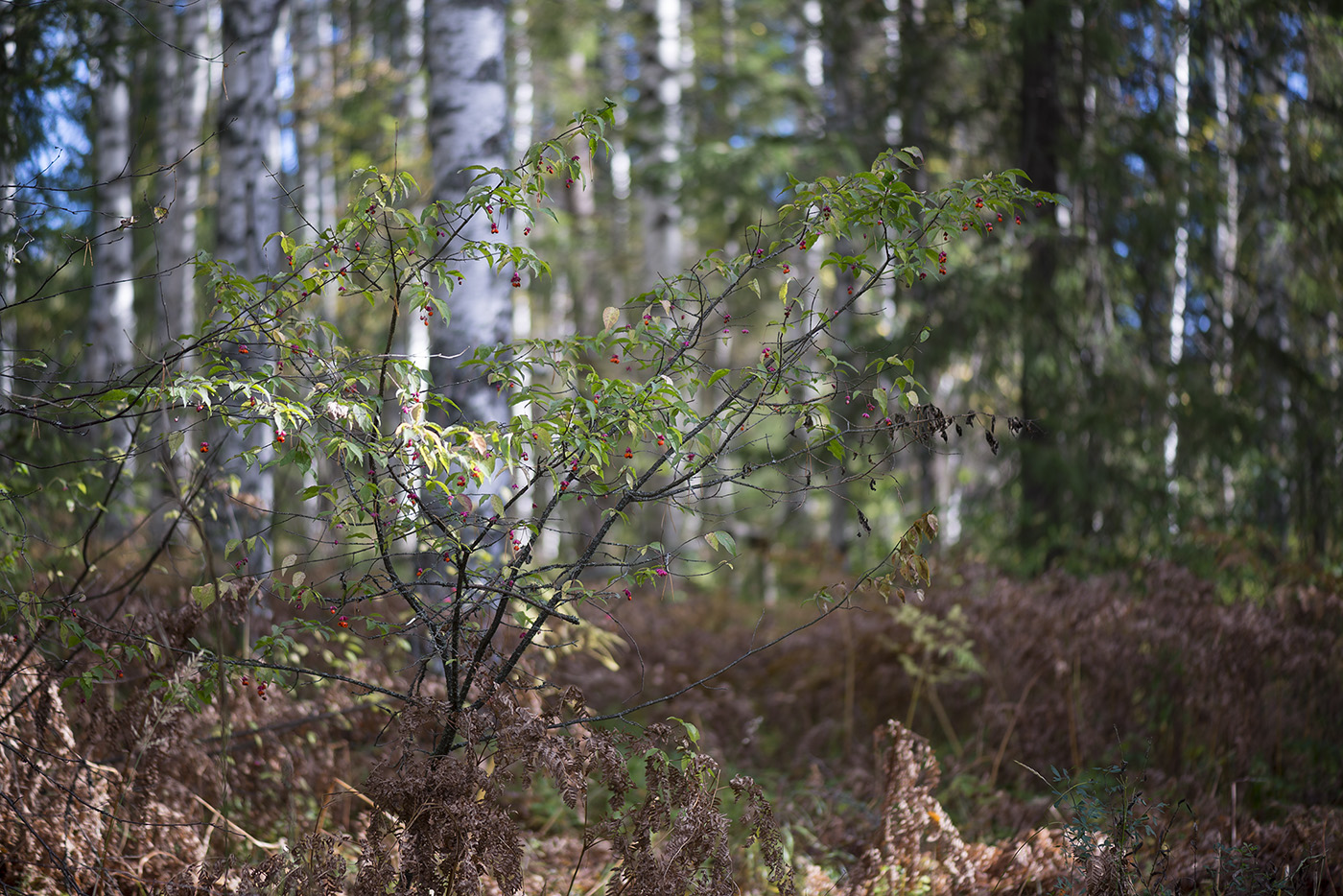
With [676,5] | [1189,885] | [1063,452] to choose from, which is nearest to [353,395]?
[1189,885]

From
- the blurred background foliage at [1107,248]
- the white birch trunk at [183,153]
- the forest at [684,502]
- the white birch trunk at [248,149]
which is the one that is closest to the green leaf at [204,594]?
the forest at [684,502]

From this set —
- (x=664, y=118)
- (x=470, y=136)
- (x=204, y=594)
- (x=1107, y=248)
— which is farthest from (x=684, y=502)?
(x=664, y=118)

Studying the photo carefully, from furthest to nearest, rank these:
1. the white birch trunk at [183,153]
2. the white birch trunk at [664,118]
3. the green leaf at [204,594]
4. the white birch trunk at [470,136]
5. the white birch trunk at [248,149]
Answer: the white birch trunk at [664,118] < the white birch trunk at [183,153] < the white birch trunk at [248,149] < the white birch trunk at [470,136] < the green leaf at [204,594]

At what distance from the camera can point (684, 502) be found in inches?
111

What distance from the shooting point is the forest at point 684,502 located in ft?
7.70

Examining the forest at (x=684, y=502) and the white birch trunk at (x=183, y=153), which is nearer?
the forest at (x=684, y=502)

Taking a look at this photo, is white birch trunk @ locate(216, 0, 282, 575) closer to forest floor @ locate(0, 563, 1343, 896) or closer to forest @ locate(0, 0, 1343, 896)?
forest @ locate(0, 0, 1343, 896)

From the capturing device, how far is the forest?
2.35 metres

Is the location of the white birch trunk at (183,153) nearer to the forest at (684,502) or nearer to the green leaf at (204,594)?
the forest at (684,502)

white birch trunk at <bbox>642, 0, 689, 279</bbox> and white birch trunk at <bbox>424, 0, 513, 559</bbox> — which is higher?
white birch trunk at <bbox>642, 0, 689, 279</bbox>

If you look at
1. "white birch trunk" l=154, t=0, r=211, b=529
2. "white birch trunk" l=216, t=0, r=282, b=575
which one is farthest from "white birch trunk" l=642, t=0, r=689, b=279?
"white birch trunk" l=154, t=0, r=211, b=529

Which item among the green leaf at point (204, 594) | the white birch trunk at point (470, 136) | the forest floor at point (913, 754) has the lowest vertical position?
the forest floor at point (913, 754)

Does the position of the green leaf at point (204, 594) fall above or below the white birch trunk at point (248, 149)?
below

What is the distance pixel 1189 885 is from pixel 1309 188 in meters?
5.13
